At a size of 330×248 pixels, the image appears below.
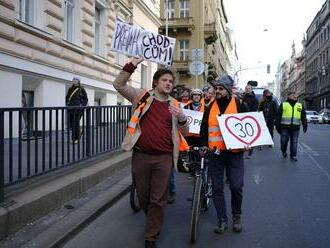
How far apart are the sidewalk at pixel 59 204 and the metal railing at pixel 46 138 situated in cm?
19

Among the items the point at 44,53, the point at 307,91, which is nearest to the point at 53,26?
the point at 44,53

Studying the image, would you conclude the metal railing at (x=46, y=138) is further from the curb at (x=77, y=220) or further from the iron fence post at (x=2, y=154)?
the curb at (x=77, y=220)

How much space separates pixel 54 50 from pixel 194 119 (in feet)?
27.3

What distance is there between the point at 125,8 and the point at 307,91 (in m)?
92.2

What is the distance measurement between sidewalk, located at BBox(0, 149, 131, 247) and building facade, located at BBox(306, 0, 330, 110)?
77.9 meters

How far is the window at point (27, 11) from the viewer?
48.3 feet

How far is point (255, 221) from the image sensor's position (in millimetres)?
6918

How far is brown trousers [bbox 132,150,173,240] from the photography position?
18.2 feet

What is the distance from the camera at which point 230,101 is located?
Result: 657 centimetres

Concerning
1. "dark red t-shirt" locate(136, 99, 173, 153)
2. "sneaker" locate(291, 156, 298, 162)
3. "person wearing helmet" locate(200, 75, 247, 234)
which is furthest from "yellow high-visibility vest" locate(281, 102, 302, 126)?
"dark red t-shirt" locate(136, 99, 173, 153)

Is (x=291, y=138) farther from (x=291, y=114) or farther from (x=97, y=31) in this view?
(x=97, y=31)

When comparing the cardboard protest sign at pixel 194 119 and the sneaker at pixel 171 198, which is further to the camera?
the cardboard protest sign at pixel 194 119

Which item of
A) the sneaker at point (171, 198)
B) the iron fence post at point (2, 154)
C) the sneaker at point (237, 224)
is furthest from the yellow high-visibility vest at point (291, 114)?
the iron fence post at point (2, 154)

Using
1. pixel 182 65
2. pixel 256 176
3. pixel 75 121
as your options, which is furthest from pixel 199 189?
pixel 182 65
